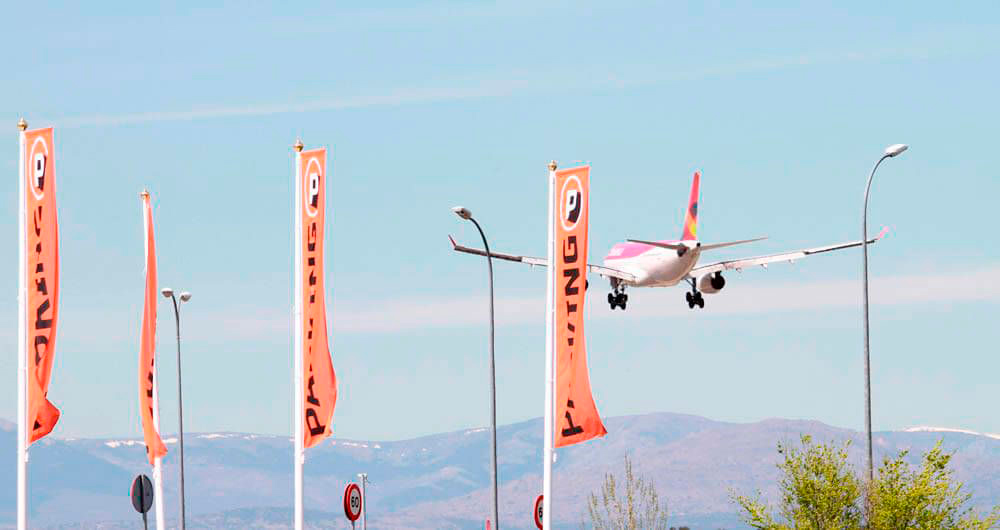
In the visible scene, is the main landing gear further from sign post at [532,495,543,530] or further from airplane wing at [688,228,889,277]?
sign post at [532,495,543,530]

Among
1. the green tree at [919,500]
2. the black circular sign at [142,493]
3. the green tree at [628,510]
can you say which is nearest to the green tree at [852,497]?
the green tree at [919,500]

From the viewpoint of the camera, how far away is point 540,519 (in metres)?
46.7

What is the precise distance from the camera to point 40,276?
4094cm

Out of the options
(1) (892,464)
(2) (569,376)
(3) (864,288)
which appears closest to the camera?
(2) (569,376)

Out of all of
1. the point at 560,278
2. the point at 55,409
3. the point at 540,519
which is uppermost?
the point at 560,278

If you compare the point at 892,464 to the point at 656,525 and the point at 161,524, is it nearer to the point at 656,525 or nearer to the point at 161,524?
the point at 656,525

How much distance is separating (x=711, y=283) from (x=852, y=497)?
41924 millimetres

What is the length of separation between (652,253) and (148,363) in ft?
150

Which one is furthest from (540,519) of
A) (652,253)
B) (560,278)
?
(652,253)

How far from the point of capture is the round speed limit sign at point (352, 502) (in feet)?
149

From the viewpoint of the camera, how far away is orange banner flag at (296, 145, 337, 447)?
40.9 m

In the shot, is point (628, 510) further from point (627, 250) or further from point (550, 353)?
point (627, 250)

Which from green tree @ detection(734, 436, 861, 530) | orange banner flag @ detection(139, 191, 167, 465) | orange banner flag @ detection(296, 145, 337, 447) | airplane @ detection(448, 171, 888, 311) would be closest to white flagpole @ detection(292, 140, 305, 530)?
orange banner flag @ detection(296, 145, 337, 447)

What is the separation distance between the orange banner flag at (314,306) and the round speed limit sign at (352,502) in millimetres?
4630
